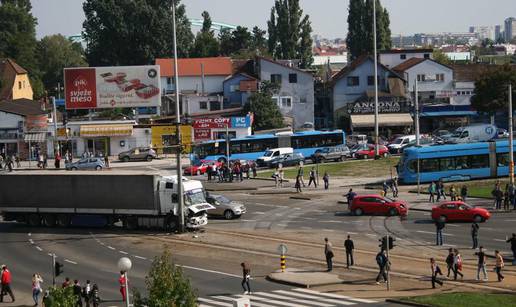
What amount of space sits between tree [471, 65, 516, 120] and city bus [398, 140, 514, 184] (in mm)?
34067

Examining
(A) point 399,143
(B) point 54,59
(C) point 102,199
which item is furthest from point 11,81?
(C) point 102,199

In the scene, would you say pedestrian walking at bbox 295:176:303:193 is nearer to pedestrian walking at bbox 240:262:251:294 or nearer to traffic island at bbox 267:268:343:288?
traffic island at bbox 267:268:343:288

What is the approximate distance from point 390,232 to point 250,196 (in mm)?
18783

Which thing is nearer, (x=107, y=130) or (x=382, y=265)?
(x=382, y=265)

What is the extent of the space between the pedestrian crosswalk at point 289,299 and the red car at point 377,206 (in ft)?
64.2

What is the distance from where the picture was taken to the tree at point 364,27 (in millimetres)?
139500

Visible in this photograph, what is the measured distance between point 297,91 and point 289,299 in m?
81.3

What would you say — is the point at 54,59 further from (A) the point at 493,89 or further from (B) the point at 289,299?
Answer: (B) the point at 289,299

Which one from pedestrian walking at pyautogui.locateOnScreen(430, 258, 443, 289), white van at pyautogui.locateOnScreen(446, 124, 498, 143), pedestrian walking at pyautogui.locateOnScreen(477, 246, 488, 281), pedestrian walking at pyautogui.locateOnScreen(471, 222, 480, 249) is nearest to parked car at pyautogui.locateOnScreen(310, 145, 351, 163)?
white van at pyautogui.locateOnScreen(446, 124, 498, 143)

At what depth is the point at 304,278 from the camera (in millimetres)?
37812

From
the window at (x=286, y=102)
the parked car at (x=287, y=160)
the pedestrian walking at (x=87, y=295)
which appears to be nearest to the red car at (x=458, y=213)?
the pedestrian walking at (x=87, y=295)

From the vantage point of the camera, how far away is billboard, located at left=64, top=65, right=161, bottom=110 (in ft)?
331

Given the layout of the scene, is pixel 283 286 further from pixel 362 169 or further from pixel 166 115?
pixel 166 115

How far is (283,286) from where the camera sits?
3697cm
